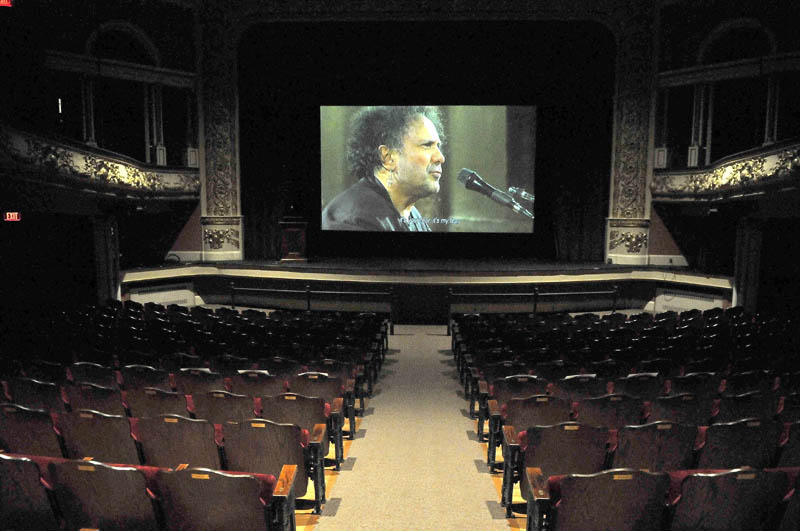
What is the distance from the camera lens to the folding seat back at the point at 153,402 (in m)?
5.41

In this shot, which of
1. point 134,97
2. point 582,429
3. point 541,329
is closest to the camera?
point 582,429

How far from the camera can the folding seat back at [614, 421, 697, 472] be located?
14.4ft

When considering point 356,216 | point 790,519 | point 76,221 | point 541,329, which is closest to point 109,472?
point 790,519

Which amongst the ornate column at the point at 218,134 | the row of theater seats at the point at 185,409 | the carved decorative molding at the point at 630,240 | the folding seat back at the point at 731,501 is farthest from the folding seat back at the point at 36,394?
the carved decorative molding at the point at 630,240

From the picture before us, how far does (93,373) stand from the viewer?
261 inches

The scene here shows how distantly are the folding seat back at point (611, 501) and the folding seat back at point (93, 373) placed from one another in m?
4.93

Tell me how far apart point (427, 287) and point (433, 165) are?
4528mm

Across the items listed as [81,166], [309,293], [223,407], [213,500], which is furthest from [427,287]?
[213,500]

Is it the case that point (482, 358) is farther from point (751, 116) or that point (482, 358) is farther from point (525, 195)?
point (751, 116)

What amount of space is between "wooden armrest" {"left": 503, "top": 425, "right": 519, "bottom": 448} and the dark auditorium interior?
25 millimetres

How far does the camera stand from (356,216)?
1792cm

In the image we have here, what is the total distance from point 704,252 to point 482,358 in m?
11.2

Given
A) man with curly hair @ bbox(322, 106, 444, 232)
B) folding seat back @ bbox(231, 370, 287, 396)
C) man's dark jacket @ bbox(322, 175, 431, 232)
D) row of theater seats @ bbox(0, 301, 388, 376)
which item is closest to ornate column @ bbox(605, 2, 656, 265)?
man with curly hair @ bbox(322, 106, 444, 232)

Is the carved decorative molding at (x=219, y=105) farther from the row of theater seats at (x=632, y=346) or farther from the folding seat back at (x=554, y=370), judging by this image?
the folding seat back at (x=554, y=370)
